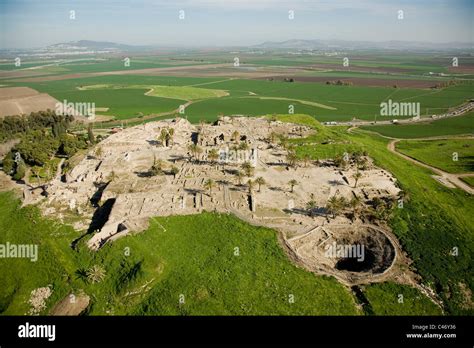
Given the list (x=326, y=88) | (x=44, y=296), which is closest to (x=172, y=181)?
(x=44, y=296)

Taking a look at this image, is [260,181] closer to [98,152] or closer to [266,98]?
[98,152]

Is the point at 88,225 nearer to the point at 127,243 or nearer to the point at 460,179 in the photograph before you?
the point at 127,243

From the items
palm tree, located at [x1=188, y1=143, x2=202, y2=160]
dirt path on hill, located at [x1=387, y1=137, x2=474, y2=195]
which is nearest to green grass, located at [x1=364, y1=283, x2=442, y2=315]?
dirt path on hill, located at [x1=387, y1=137, x2=474, y2=195]

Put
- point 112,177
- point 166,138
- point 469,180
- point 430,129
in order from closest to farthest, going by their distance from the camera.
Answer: point 112,177 → point 469,180 → point 166,138 → point 430,129

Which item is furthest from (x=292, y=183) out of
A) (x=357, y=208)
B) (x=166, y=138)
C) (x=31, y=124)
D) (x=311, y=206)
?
(x=31, y=124)

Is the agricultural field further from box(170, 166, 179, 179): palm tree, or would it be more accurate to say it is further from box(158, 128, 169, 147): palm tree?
box(158, 128, 169, 147): palm tree
